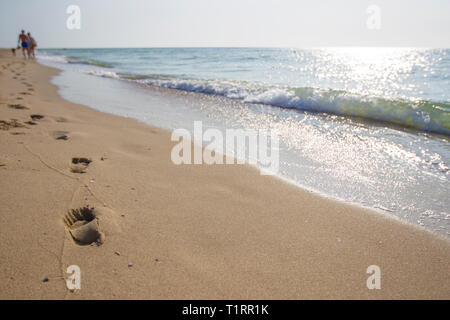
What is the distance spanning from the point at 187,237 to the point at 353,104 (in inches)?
236

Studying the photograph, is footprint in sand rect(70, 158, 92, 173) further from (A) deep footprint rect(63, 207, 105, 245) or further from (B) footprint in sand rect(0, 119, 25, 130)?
(B) footprint in sand rect(0, 119, 25, 130)

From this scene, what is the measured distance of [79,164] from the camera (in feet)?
8.57

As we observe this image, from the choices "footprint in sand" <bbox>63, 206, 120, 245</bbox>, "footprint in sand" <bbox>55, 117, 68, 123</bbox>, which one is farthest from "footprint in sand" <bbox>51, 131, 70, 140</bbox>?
"footprint in sand" <bbox>63, 206, 120, 245</bbox>

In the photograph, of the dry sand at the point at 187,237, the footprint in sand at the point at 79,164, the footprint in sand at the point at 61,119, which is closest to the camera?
the dry sand at the point at 187,237

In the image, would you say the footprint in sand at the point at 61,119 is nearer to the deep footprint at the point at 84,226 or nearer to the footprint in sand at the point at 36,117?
the footprint in sand at the point at 36,117

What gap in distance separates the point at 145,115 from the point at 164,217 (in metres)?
3.67

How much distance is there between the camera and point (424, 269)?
1.67m

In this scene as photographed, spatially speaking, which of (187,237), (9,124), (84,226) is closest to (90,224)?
(84,226)

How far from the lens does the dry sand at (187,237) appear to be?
4.64ft

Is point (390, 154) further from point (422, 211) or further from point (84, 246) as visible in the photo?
point (84, 246)

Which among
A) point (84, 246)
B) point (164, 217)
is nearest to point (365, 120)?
point (164, 217)

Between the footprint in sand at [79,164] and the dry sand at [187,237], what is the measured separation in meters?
0.01

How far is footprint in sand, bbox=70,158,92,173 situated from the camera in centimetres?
248

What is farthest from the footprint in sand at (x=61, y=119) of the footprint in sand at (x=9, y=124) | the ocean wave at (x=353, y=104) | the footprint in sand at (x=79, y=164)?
the ocean wave at (x=353, y=104)
